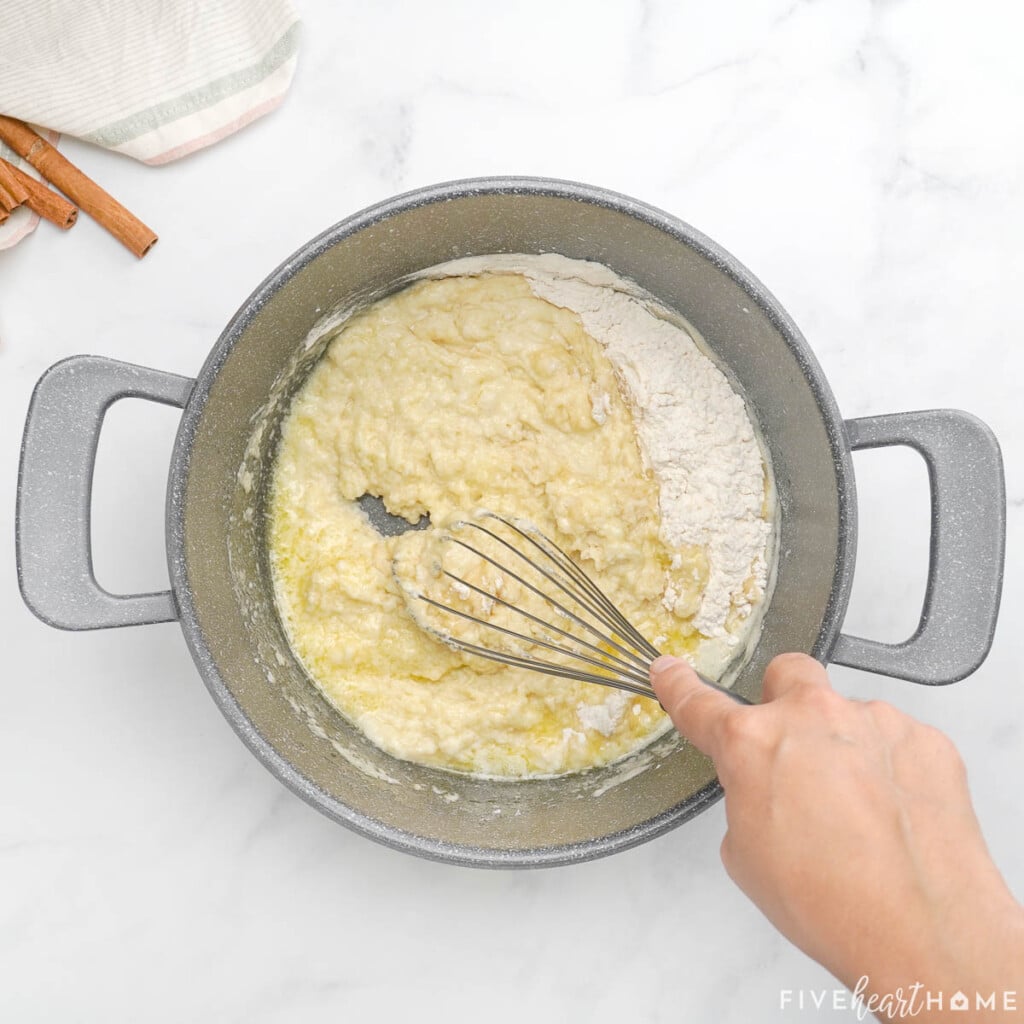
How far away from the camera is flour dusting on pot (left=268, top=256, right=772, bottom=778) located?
4.99ft

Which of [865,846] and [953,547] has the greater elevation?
[953,547]

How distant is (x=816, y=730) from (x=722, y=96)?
1.08 metres

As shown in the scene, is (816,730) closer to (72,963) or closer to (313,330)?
(313,330)

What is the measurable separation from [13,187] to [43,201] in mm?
45

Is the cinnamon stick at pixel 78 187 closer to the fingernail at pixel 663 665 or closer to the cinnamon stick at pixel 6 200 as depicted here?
the cinnamon stick at pixel 6 200

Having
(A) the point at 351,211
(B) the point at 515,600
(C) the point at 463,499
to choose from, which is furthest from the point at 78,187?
(B) the point at 515,600

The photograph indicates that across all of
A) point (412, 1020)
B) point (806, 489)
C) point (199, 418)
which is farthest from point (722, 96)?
point (412, 1020)

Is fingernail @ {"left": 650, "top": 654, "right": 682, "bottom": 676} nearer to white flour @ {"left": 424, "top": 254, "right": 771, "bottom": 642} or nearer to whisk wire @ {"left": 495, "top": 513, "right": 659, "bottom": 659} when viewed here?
whisk wire @ {"left": 495, "top": 513, "right": 659, "bottom": 659}

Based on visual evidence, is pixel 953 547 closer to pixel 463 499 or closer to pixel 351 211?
pixel 463 499

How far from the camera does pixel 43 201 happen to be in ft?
4.99

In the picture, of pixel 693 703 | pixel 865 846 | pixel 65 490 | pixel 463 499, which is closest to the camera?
pixel 865 846

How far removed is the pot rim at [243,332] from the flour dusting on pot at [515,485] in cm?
24

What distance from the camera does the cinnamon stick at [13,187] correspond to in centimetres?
150

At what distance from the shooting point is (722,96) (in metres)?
1.58
